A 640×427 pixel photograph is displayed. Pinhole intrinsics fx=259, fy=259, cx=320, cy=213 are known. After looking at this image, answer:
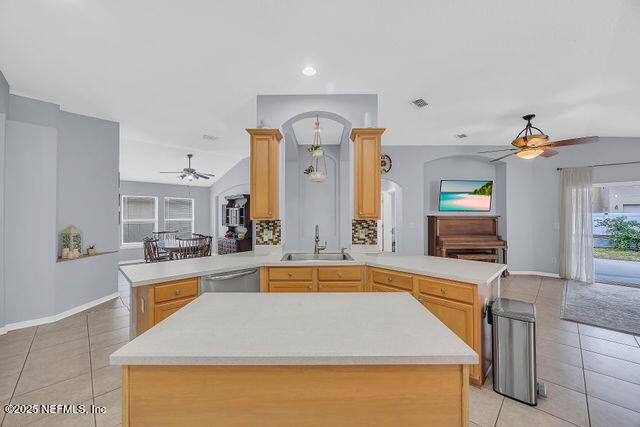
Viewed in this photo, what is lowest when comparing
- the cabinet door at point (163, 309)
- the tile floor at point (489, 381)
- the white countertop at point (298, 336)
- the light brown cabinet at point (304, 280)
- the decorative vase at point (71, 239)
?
A: the tile floor at point (489, 381)

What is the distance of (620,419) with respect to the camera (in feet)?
5.45

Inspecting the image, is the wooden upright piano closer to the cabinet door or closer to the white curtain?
the white curtain

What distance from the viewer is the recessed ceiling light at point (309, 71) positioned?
2.61 meters

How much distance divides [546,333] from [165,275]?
12.6 ft

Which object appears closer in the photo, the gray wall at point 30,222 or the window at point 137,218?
the gray wall at point 30,222

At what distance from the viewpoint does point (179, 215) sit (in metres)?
8.47

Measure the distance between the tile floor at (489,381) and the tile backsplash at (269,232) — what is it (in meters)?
1.72

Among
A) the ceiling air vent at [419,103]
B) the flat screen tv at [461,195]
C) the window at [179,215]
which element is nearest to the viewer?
the ceiling air vent at [419,103]

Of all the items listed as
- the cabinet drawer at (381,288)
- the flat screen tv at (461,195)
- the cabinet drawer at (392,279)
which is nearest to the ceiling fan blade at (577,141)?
the flat screen tv at (461,195)

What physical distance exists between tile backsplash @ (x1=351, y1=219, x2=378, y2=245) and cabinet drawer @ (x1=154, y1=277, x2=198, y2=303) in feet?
5.92

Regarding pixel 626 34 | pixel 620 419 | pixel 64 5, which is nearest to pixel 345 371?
pixel 620 419

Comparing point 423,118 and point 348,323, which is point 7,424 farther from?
point 423,118

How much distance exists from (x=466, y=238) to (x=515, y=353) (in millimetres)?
3681

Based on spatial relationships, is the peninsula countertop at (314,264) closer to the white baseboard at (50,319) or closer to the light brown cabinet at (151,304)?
the light brown cabinet at (151,304)
